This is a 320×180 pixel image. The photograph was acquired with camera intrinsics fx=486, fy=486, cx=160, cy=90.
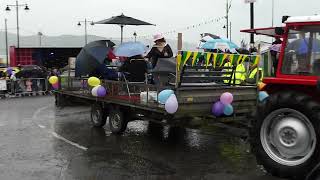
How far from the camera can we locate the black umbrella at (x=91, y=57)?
39.3ft

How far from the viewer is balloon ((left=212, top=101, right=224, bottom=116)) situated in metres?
8.66

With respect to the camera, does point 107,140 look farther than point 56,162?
Yes

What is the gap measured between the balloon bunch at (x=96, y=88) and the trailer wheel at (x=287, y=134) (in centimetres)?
509

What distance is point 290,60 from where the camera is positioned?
6285 millimetres

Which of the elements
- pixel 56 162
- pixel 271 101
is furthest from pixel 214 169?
pixel 56 162

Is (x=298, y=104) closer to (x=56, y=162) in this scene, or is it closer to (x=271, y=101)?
(x=271, y=101)

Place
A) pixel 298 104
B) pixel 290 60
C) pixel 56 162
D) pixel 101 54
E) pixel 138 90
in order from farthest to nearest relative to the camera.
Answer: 1. pixel 101 54
2. pixel 138 90
3. pixel 56 162
4. pixel 290 60
5. pixel 298 104

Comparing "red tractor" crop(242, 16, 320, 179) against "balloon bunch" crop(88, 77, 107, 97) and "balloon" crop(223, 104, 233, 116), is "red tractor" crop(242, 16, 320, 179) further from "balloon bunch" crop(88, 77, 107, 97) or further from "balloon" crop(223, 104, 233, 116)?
"balloon bunch" crop(88, 77, 107, 97)

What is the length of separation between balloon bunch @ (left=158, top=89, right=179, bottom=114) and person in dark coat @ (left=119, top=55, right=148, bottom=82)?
107 inches

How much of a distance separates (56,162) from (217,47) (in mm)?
6703

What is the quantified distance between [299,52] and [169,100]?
2629 millimetres

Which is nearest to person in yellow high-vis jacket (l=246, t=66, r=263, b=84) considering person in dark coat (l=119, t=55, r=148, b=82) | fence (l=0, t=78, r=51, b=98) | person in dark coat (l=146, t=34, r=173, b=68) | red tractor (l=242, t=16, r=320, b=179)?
person in dark coat (l=146, t=34, r=173, b=68)

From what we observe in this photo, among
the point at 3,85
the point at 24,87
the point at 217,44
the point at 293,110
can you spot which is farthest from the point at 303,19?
the point at 24,87

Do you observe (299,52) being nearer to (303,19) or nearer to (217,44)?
(303,19)
